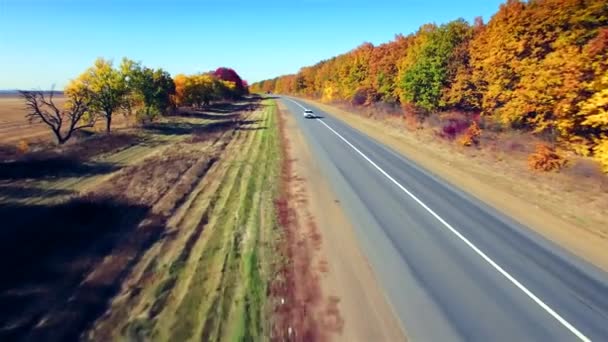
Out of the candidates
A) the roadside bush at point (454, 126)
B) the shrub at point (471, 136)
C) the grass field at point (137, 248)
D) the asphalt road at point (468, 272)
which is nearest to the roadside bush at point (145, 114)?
the grass field at point (137, 248)

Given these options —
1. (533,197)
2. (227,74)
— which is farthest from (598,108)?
(227,74)

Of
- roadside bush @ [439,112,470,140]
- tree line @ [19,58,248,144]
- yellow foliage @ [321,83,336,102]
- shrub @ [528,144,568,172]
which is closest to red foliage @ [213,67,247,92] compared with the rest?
yellow foliage @ [321,83,336,102]

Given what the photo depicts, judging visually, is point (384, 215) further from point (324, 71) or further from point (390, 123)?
point (324, 71)

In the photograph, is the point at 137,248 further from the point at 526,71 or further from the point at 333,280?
the point at 526,71

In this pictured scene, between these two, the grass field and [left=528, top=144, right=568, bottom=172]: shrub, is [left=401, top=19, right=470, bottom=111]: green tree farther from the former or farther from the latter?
the grass field

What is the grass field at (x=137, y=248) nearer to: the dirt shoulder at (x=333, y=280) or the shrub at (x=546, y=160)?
the dirt shoulder at (x=333, y=280)

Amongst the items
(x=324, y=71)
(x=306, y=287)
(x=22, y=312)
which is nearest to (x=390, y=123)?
(x=306, y=287)

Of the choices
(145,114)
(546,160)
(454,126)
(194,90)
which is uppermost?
(194,90)
